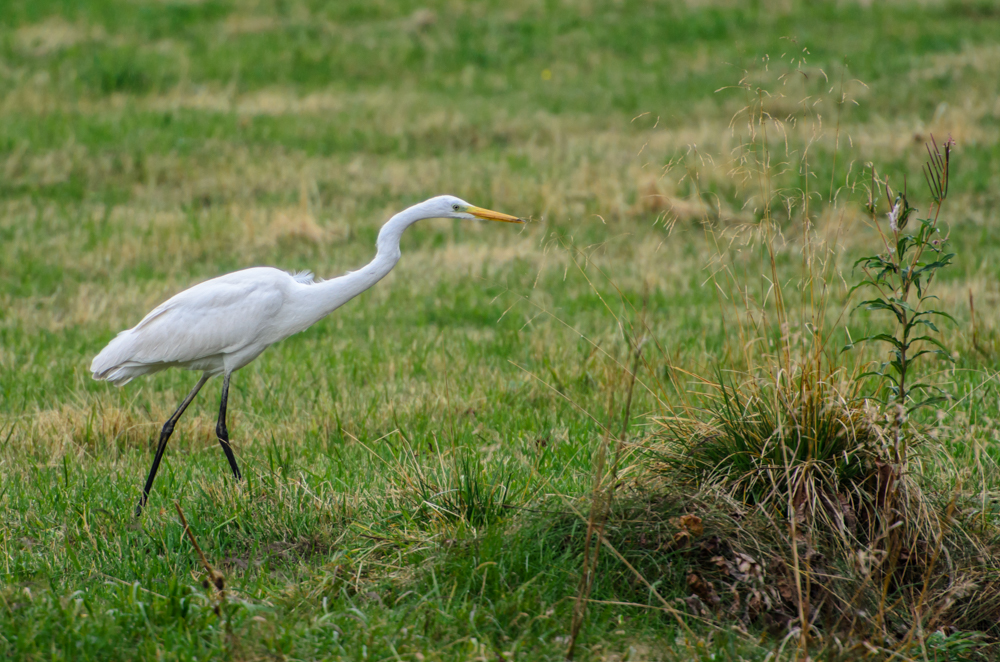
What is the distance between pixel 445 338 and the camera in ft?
23.1

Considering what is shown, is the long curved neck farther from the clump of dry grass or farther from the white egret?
the clump of dry grass

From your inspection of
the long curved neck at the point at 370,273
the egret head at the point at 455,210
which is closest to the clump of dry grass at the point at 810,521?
the egret head at the point at 455,210

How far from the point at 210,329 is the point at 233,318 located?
0.14 metres

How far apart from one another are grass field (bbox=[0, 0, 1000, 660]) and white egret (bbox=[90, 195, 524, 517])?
0.45m

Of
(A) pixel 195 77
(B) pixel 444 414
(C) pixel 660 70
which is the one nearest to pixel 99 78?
(A) pixel 195 77

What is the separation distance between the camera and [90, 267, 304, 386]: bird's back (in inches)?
184

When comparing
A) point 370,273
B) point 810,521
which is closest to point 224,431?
point 370,273

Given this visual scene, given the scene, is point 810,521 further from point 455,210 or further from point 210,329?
point 210,329

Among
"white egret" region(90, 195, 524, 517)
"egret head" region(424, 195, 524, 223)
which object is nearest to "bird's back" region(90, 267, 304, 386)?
"white egret" region(90, 195, 524, 517)

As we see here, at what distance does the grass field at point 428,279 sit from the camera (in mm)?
3424

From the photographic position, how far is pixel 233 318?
4.68 metres

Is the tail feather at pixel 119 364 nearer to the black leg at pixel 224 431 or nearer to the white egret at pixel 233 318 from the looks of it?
the white egret at pixel 233 318

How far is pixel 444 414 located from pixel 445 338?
5.32 feet

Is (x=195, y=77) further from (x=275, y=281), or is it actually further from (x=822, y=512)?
(x=822, y=512)
